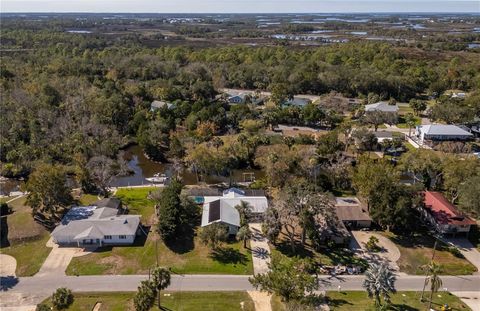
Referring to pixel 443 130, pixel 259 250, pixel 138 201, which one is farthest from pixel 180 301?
pixel 443 130

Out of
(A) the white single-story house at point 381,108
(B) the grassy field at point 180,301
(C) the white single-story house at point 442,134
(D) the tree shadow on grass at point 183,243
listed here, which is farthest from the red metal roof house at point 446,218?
(A) the white single-story house at point 381,108

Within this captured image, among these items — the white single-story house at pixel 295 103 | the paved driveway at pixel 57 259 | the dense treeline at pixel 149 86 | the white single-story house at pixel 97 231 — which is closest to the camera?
the paved driveway at pixel 57 259

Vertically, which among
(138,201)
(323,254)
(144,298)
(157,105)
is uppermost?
(157,105)

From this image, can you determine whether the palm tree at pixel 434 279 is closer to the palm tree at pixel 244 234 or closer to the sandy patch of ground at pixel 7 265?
the palm tree at pixel 244 234

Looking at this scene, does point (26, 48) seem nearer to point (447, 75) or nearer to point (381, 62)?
point (381, 62)

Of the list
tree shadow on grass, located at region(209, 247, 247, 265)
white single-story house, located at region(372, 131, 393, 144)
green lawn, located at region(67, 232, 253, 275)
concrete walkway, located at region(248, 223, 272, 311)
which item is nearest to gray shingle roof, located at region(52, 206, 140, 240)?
green lawn, located at region(67, 232, 253, 275)

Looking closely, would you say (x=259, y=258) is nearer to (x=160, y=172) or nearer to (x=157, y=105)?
(x=160, y=172)

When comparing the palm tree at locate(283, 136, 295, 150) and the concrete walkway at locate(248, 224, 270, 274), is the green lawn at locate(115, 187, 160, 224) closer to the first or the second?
the concrete walkway at locate(248, 224, 270, 274)
